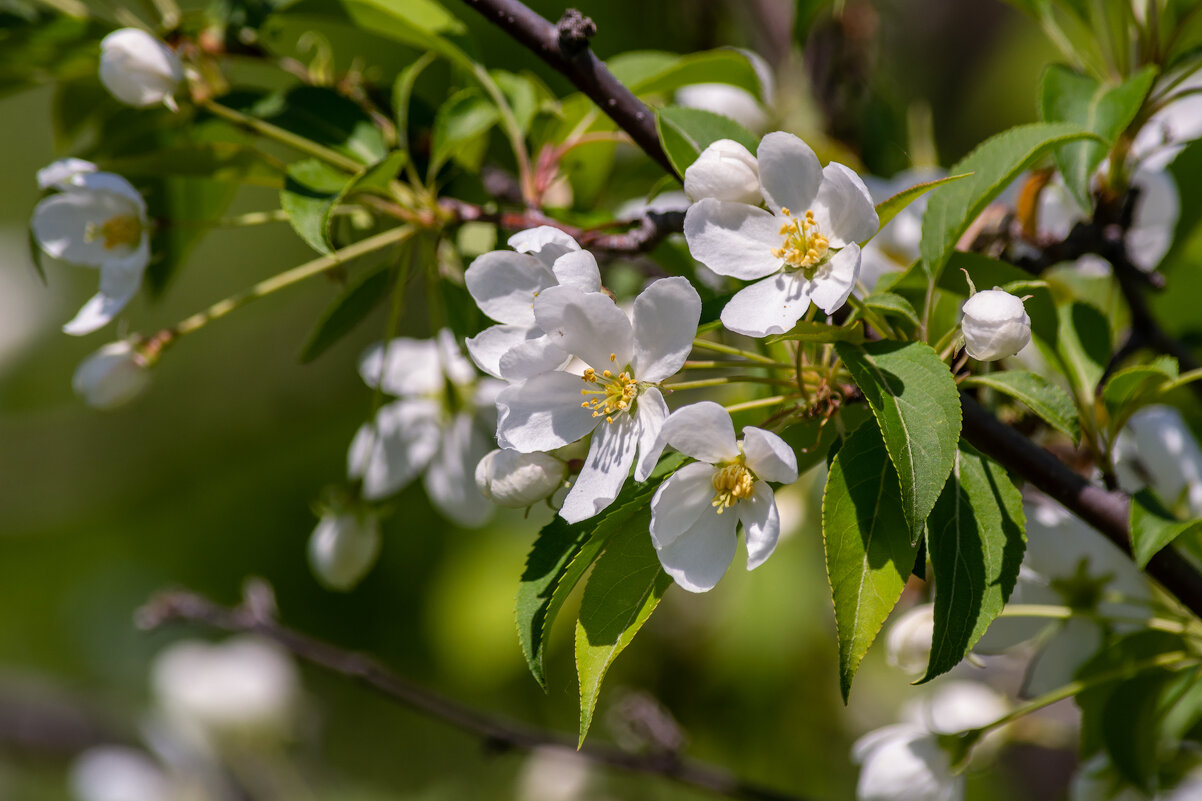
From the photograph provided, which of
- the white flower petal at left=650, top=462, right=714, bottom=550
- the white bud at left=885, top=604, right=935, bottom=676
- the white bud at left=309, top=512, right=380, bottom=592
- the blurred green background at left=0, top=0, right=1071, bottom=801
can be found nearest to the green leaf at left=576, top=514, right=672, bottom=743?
the white flower petal at left=650, top=462, right=714, bottom=550

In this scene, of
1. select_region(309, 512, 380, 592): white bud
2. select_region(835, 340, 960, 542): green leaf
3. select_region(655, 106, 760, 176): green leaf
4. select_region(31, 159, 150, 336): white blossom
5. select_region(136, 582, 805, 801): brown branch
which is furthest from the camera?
select_region(136, 582, 805, 801): brown branch

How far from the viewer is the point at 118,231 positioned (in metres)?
1.24

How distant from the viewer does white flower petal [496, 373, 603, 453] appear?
0.91 meters

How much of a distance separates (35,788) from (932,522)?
3.98 meters

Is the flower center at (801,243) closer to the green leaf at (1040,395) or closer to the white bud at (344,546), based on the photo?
the green leaf at (1040,395)

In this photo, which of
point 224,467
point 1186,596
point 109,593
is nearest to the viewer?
point 1186,596

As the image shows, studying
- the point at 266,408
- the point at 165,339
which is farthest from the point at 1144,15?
the point at 266,408

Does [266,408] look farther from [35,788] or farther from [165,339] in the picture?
[165,339]

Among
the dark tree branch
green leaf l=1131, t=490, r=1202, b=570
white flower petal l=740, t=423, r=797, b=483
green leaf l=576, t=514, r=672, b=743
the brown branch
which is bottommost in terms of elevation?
the brown branch

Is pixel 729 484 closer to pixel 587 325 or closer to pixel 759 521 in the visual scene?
pixel 759 521

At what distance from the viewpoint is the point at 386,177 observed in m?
1.09

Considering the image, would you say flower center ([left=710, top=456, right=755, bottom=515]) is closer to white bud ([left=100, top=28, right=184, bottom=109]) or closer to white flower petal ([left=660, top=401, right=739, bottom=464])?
white flower petal ([left=660, top=401, right=739, bottom=464])

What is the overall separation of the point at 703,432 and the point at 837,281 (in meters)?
0.18

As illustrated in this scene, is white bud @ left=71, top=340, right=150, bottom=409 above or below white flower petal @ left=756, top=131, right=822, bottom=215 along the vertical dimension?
below
